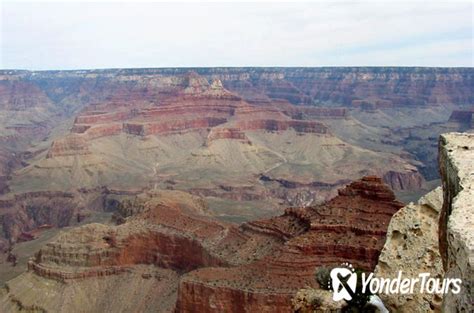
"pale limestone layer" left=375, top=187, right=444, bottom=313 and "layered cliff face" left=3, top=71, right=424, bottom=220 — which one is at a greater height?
"pale limestone layer" left=375, top=187, right=444, bottom=313

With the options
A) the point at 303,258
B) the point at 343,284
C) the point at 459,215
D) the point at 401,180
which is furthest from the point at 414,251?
the point at 401,180

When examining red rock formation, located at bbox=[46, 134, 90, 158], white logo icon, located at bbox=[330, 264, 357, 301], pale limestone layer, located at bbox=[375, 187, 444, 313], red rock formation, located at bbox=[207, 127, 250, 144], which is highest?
pale limestone layer, located at bbox=[375, 187, 444, 313]

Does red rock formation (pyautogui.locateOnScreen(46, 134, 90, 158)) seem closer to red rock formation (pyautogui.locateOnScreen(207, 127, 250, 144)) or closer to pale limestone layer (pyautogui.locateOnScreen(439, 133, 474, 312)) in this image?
red rock formation (pyautogui.locateOnScreen(207, 127, 250, 144))

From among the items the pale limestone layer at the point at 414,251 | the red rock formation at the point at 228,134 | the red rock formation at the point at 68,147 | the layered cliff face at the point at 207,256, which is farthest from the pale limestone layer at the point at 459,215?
the red rock formation at the point at 228,134

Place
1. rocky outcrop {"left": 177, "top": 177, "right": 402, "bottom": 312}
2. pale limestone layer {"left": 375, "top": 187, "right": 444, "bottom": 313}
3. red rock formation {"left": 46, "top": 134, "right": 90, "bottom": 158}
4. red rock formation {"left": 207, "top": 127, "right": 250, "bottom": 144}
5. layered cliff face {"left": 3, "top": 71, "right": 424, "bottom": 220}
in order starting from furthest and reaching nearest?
red rock formation {"left": 207, "top": 127, "right": 250, "bottom": 144}
red rock formation {"left": 46, "top": 134, "right": 90, "bottom": 158}
layered cliff face {"left": 3, "top": 71, "right": 424, "bottom": 220}
rocky outcrop {"left": 177, "top": 177, "right": 402, "bottom": 312}
pale limestone layer {"left": 375, "top": 187, "right": 444, "bottom": 313}

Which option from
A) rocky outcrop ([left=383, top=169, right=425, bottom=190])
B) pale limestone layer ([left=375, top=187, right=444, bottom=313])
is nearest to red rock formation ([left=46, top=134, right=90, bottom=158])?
rocky outcrop ([left=383, top=169, right=425, bottom=190])

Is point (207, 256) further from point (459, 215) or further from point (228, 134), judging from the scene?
point (228, 134)

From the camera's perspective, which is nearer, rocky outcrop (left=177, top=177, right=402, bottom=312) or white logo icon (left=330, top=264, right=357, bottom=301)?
white logo icon (left=330, top=264, right=357, bottom=301)
